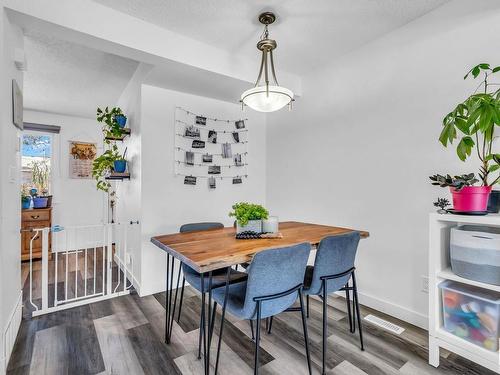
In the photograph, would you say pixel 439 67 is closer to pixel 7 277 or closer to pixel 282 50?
pixel 282 50

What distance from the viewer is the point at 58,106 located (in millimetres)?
4371

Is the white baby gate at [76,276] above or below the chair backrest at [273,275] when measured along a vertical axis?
below

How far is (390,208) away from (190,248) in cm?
174

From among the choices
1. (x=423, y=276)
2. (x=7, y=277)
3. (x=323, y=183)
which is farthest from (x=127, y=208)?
(x=423, y=276)

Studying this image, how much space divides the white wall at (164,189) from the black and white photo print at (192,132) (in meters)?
0.17

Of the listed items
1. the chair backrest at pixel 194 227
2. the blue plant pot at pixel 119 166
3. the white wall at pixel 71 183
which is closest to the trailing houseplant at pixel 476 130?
the chair backrest at pixel 194 227

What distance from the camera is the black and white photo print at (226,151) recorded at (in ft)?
11.4

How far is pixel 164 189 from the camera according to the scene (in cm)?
303

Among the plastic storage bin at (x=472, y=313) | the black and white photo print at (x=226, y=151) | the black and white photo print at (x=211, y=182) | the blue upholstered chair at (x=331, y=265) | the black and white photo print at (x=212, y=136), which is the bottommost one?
the plastic storage bin at (x=472, y=313)

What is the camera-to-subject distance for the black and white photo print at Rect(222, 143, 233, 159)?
3460 mm

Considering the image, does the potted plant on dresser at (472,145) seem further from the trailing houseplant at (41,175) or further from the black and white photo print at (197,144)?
the trailing houseplant at (41,175)

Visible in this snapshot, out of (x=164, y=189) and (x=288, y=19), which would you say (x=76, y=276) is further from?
(x=288, y=19)

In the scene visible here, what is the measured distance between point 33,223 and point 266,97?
432 cm

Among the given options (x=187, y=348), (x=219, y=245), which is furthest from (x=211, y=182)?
(x=187, y=348)
